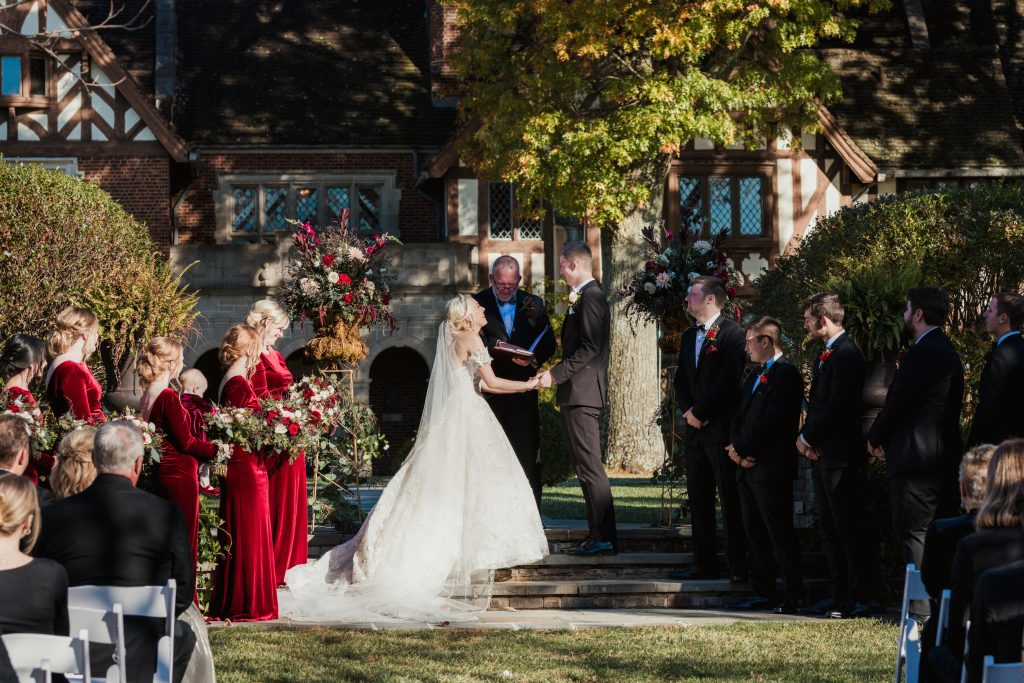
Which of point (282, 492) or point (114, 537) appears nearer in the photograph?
point (114, 537)

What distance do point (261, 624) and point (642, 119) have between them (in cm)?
1304

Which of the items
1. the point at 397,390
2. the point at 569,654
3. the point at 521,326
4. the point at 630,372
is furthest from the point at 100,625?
the point at 397,390

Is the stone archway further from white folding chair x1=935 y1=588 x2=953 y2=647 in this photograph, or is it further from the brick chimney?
white folding chair x1=935 y1=588 x2=953 y2=647

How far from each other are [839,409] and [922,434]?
0.68 meters

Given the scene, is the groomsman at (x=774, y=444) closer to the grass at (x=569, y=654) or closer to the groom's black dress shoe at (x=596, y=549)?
the grass at (x=569, y=654)

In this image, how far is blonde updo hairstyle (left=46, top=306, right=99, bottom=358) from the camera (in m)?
9.54

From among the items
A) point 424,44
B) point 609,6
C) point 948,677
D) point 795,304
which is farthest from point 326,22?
point 948,677

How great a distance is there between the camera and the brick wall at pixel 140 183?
26.8 m

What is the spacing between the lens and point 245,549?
9.42m

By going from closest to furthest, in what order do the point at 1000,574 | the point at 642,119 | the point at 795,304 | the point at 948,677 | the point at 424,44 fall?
the point at 1000,574, the point at 948,677, the point at 795,304, the point at 642,119, the point at 424,44

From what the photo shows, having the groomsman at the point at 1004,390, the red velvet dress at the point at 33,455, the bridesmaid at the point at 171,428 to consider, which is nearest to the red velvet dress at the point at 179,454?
the bridesmaid at the point at 171,428

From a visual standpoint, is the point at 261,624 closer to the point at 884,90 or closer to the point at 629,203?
the point at 629,203

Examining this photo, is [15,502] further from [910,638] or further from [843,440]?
[843,440]

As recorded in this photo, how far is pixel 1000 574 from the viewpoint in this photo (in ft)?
16.1
